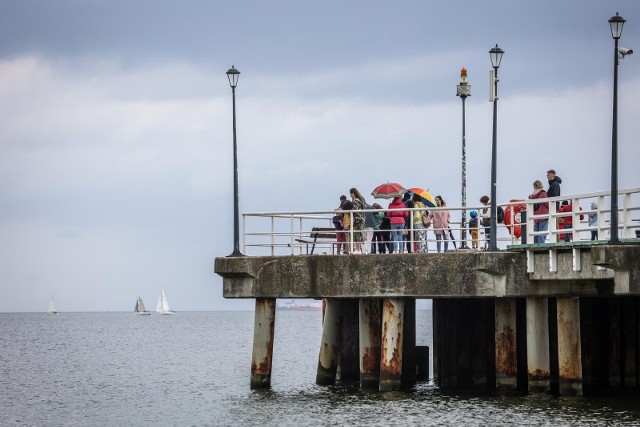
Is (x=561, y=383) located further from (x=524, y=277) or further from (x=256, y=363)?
(x=256, y=363)

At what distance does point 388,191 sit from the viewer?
4175cm

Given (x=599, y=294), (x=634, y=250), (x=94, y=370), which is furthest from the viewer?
(x=94, y=370)

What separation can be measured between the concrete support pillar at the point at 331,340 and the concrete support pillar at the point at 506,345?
20.4 ft

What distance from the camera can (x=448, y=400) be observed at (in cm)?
4012

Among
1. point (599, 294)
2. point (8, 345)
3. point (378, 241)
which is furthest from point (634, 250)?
point (8, 345)

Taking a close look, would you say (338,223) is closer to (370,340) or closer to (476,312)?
(370,340)

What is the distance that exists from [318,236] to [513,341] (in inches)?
269

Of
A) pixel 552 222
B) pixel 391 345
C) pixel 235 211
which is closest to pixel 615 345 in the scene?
pixel 552 222

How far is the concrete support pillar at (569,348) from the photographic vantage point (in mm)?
36875

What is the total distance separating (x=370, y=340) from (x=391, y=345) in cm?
138

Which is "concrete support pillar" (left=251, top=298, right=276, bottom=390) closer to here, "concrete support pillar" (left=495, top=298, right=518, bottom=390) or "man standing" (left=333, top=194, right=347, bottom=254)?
"man standing" (left=333, top=194, right=347, bottom=254)

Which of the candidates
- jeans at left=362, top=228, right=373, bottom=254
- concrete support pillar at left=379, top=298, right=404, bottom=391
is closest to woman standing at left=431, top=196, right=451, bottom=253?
jeans at left=362, top=228, right=373, bottom=254

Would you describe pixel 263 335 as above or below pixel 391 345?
above

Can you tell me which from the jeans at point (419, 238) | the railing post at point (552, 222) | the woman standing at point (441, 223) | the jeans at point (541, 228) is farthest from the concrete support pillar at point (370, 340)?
the railing post at point (552, 222)
